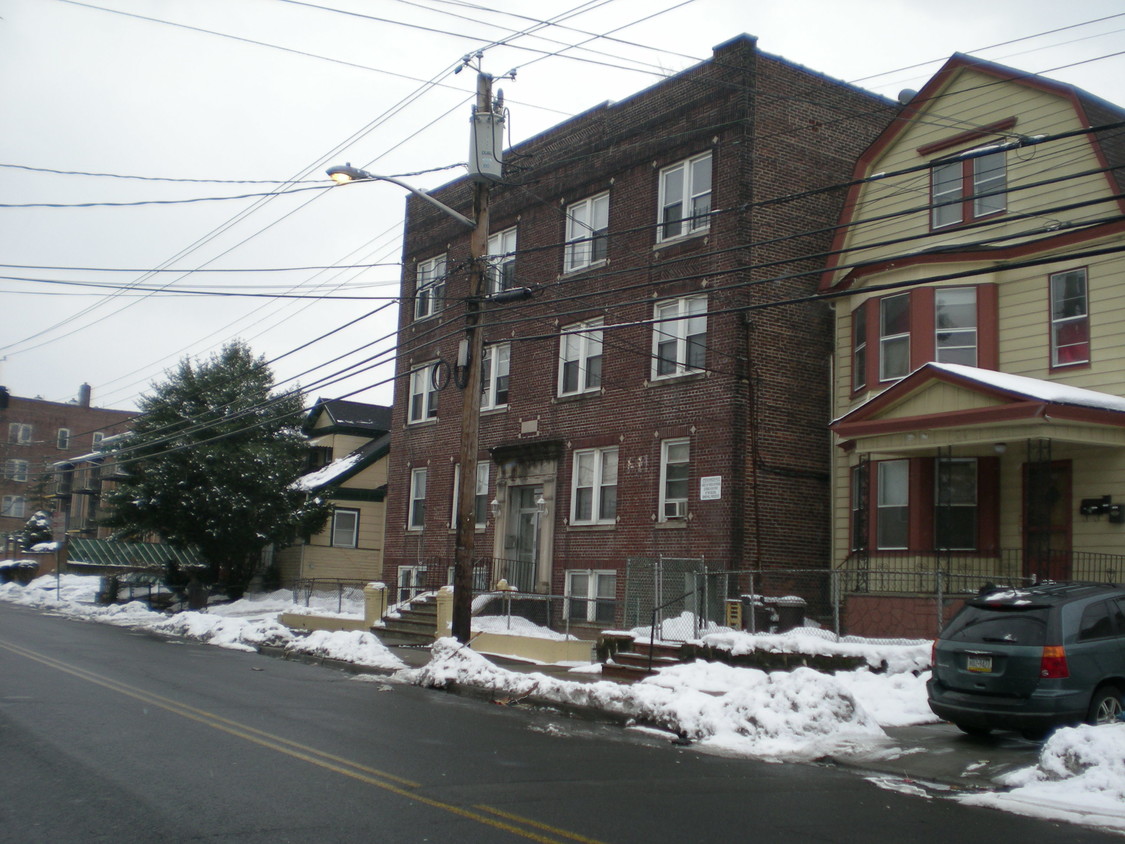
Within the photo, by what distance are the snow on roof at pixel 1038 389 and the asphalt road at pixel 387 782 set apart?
8.25 m

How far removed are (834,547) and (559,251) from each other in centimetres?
1006

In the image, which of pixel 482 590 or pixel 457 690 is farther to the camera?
pixel 482 590

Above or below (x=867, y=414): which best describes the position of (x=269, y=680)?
below

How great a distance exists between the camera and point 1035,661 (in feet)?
34.7

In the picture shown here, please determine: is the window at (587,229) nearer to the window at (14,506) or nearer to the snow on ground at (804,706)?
the snow on ground at (804,706)

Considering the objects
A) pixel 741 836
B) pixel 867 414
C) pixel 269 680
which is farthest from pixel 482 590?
pixel 741 836

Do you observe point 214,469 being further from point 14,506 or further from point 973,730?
point 14,506

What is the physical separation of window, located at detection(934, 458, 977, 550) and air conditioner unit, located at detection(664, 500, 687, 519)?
17.7ft

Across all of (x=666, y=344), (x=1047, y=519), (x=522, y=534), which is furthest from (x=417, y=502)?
(x=1047, y=519)

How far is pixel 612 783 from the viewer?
29.7ft

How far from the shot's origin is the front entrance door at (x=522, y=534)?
26375 millimetres

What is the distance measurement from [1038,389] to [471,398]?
9.14m

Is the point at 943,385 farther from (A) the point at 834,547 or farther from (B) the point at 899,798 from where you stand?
(B) the point at 899,798

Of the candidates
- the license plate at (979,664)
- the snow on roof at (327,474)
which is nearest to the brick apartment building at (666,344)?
the license plate at (979,664)
